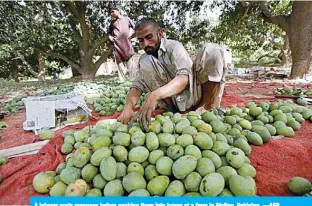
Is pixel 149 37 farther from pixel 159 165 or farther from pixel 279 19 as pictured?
pixel 279 19

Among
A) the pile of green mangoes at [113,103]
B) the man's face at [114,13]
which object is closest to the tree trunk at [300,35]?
the man's face at [114,13]

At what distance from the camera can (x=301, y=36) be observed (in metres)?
6.02

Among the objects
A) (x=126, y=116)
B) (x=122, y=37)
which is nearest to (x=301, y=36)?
(x=122, y=37)

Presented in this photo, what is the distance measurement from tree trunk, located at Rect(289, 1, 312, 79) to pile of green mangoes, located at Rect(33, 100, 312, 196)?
5.65 m

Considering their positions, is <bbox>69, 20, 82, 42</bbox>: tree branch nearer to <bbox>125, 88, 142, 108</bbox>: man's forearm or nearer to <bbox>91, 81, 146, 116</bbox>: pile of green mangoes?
<bbox>91, 81, 146, 116</bbox>: pile of green mangoes

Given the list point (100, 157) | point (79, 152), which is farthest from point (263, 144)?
point (79, 152)

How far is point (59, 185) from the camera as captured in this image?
1216 mm

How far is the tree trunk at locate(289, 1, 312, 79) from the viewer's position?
232 inches

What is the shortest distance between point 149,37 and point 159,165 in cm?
108

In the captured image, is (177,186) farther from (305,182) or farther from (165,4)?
(165,4)

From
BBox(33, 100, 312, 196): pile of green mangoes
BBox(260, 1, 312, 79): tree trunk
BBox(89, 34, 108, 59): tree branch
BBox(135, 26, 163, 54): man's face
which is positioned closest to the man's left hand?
BBox(33, 100, 312, 196): pile of green mangoes

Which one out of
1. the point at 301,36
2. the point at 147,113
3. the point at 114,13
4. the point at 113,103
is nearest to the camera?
the point at 147,113

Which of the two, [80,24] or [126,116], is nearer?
[126,116]

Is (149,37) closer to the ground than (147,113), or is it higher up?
higher up
